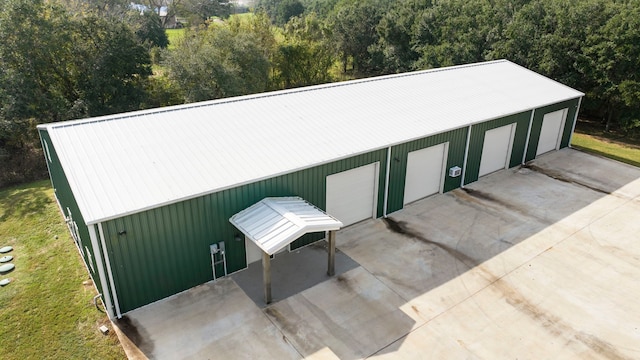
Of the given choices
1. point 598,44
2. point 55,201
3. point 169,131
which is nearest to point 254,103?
point 169,131

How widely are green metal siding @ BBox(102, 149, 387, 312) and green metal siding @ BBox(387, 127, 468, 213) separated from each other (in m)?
3.88

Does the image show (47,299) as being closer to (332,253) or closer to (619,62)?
(332,253)

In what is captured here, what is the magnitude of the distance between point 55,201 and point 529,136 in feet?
66.3

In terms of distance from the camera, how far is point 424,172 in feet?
52.1

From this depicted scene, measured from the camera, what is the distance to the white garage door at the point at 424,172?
15359mm

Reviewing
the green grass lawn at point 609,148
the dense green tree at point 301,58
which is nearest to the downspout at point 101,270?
the green grass lawn at point 609,148

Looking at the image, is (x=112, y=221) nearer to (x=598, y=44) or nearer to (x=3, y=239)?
(x=3, y=239)

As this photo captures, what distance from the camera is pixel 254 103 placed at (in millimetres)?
15055

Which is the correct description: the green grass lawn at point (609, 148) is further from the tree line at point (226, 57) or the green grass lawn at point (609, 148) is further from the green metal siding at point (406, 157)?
the green metal siding at point (406, 157)

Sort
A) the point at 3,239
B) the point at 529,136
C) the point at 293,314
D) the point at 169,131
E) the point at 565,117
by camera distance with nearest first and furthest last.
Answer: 1. the point at 293,314
2. the point at 169,131
3. the point at 3,239
4. the point at 529,136
5. the point at 565,117

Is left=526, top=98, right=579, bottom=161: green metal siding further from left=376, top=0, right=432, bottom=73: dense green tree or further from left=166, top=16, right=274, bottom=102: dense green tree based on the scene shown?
left=376, top=0, right=432, bottom=73: dense green tree

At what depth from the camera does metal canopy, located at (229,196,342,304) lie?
10.1 meters

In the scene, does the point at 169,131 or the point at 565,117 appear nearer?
the point at 169,131

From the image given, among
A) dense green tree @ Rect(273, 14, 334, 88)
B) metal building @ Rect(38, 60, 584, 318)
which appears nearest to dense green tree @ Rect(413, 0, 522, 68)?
dense green tree @ Rect(273, 14, 334, 88)
